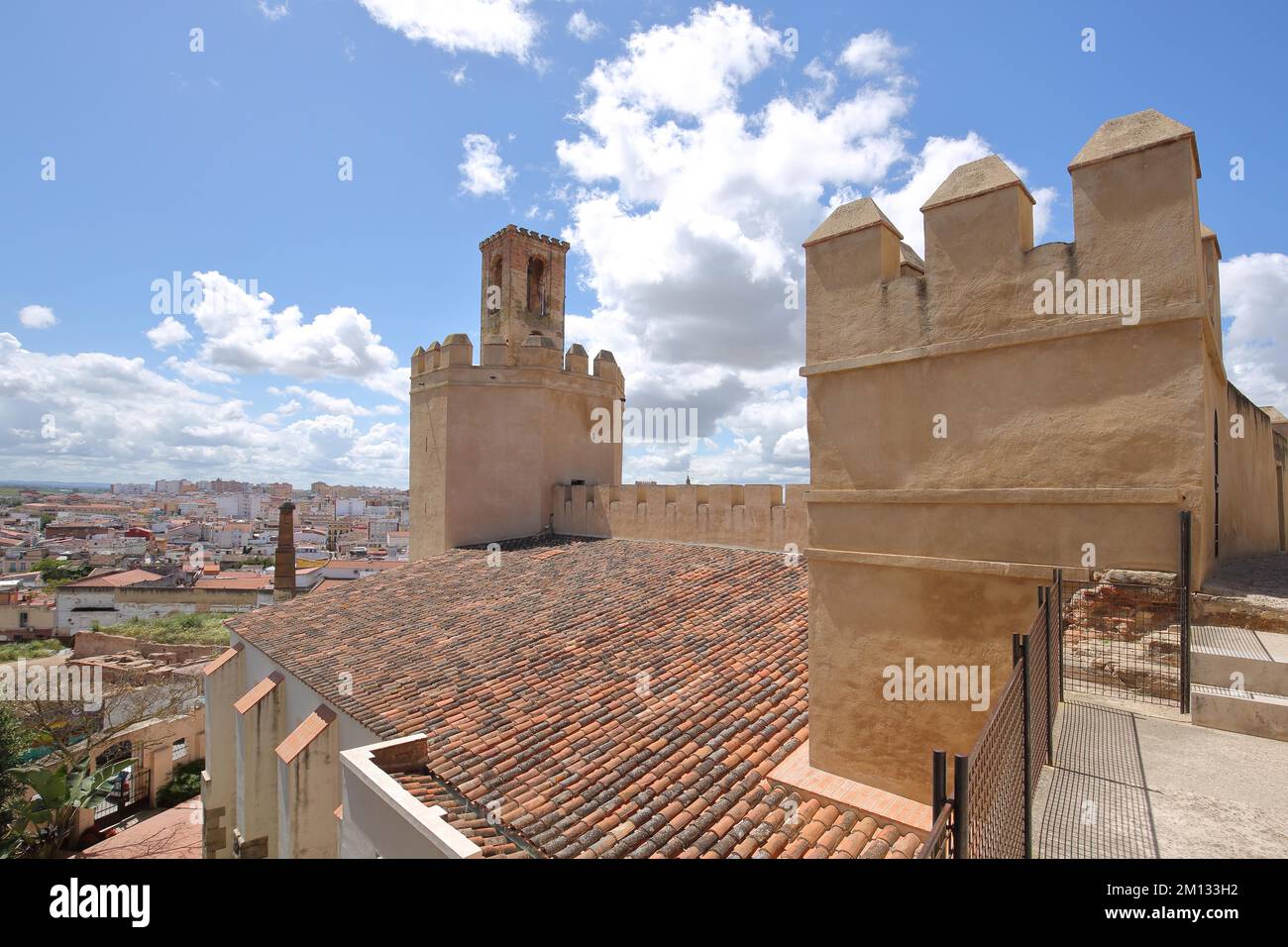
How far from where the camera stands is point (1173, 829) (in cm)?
269

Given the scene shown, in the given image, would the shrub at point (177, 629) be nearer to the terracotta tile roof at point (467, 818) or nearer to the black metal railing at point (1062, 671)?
the terracotta tile roof at point (467, 818)

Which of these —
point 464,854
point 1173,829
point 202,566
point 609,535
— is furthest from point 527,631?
point 202,566

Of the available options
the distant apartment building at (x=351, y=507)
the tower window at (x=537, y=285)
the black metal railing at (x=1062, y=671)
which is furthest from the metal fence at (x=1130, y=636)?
the distant apartment building at (x=351, y=507)

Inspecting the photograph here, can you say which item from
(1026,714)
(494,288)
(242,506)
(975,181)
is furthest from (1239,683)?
(242,506)

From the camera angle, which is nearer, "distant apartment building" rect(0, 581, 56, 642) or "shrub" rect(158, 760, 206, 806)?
"shrub" rect(158, 760, 206, 806)

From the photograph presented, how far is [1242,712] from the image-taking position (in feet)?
12.0

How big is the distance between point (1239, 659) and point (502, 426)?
15.2 m

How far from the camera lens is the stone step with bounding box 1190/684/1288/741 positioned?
141 inches

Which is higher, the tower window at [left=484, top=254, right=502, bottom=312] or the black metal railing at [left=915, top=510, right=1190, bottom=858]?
the tower window at [left=484, top=254, right=502, bottom=312]

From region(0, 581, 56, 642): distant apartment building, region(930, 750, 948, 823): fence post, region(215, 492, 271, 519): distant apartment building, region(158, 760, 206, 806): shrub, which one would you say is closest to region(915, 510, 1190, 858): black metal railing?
region(930, 750, 948, 823): fence post

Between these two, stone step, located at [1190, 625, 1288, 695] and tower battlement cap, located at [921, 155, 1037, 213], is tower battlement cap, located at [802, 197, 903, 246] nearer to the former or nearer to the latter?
tower battlement cap, located at [921, 155, 1037, 213]

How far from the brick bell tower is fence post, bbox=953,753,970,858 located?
15481 mm

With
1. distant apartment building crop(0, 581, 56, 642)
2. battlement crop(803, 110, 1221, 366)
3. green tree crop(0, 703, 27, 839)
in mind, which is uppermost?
battlement crop(803, 110, 1221, 366)

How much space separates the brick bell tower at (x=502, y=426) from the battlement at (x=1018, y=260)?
12.4 metres
